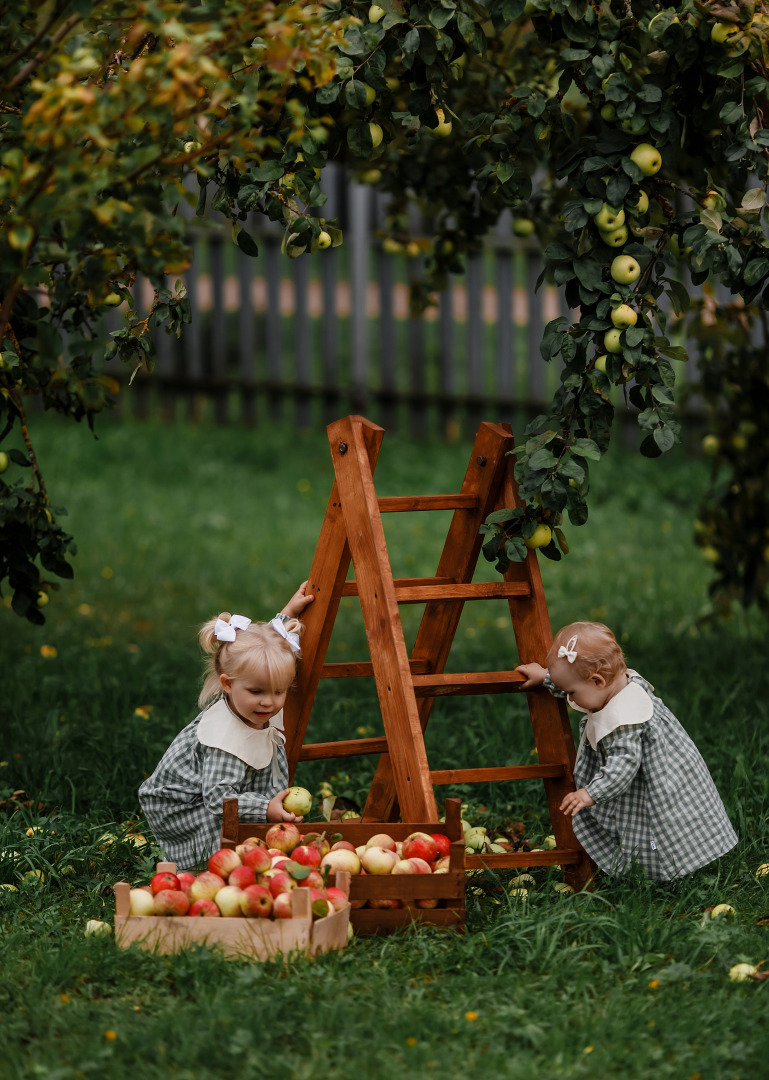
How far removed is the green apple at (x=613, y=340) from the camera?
110 inches

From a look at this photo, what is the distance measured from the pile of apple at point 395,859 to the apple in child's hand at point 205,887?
0.78ft

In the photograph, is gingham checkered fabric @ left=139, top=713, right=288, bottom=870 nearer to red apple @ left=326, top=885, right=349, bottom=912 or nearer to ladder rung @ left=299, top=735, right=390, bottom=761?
ladder rung @ left=299, top=735, right=390, bottom=761

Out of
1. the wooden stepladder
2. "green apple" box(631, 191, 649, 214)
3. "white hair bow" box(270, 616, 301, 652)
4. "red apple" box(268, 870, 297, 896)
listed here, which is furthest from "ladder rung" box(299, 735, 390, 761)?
"green apple" box(631, 191, 649, 214)

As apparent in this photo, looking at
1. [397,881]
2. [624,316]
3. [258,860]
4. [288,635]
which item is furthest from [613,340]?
[258,860]

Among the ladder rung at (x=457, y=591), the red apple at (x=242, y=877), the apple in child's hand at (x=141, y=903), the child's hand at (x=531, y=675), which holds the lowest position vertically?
the apple in child's hand at (x=141, y=903)

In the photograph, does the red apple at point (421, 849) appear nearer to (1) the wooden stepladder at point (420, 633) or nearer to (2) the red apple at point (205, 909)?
(1) the wooden stepladder at point (420, 633)

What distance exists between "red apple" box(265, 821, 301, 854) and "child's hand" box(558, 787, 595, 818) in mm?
631

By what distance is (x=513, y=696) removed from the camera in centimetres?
451

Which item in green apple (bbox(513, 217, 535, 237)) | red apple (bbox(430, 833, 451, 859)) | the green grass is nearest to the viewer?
the green grass

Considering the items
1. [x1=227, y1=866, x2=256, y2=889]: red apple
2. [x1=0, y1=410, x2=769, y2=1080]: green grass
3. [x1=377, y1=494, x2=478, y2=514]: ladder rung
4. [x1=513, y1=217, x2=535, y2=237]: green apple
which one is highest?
[x1=513, y1=217, x2=535, y2=237]: green apple

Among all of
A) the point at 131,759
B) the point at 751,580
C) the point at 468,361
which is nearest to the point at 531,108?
the point at 131,759

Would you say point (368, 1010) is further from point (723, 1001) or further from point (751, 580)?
point (751, 580)

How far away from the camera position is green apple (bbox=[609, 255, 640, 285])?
9.20ft

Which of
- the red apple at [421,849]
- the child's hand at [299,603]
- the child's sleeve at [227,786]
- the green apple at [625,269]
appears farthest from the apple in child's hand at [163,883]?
the green apple at [625,269]
